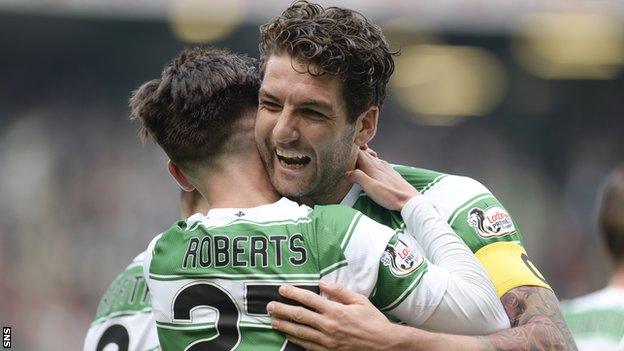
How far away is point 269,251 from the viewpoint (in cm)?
296

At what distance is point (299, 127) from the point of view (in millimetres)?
3393

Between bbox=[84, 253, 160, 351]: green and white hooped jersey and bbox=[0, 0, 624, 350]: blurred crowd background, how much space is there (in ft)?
25.9

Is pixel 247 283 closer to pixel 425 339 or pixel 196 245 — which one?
pixel 196 245

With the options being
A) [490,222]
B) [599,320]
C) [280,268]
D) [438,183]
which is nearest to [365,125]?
[438,183]

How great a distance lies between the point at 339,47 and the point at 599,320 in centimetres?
212

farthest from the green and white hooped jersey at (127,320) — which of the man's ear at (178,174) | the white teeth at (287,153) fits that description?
the white teeth at (287,153)

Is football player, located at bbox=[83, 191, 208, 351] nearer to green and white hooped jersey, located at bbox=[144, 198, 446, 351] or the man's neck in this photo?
the man's neck

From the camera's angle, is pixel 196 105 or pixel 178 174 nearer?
pixel 196 105

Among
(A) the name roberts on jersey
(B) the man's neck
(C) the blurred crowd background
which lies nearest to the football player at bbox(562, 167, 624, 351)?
(B) the man's neck

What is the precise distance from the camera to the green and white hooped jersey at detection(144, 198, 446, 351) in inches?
116

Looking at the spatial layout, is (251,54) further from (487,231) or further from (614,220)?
(487,231)

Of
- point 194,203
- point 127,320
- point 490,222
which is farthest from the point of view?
point 194,203

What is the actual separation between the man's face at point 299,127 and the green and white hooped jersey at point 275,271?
0.34m

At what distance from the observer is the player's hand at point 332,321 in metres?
2.95
